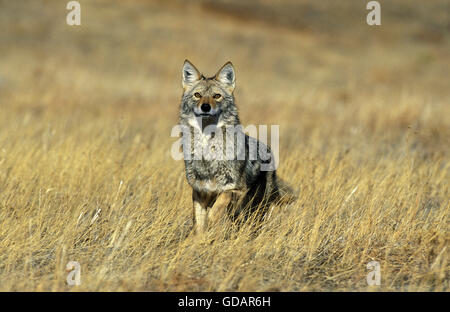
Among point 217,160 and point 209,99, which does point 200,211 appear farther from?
point 209,99

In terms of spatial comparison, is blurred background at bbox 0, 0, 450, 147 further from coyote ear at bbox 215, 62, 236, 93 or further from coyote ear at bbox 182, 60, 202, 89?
coyote ear at bbox 215, 62, 236, 93

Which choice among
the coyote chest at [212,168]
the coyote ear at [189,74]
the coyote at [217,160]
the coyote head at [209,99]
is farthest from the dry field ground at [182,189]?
the coyote ear at [189,74]

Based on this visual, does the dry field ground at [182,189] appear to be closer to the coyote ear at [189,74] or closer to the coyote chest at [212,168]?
the coyote chest at [212,168]

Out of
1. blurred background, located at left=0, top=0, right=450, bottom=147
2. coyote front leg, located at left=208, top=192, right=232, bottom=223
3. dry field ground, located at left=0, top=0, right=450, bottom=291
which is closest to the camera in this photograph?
dry field ground, located at left=0, top=0, right=450, bottom=291

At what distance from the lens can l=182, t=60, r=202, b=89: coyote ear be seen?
18.6 feet

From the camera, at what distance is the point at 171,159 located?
24.9 ft

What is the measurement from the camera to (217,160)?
5.30 m

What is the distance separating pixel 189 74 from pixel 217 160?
3.78 ft

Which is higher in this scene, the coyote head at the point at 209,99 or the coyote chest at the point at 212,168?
the coyote head at the point at 209,99

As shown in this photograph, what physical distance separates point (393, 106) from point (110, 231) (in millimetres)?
10404

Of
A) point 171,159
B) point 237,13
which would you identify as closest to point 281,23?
point 237,13

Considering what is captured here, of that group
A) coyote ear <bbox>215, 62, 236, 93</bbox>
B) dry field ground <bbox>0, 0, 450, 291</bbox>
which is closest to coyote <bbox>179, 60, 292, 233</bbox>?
coyote ear <bbox>215, 62, 236, 93</bbox>

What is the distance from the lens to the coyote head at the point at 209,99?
5.26 m

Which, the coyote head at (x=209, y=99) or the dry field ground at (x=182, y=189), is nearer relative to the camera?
the dry field ground at (x=182, y=189)
